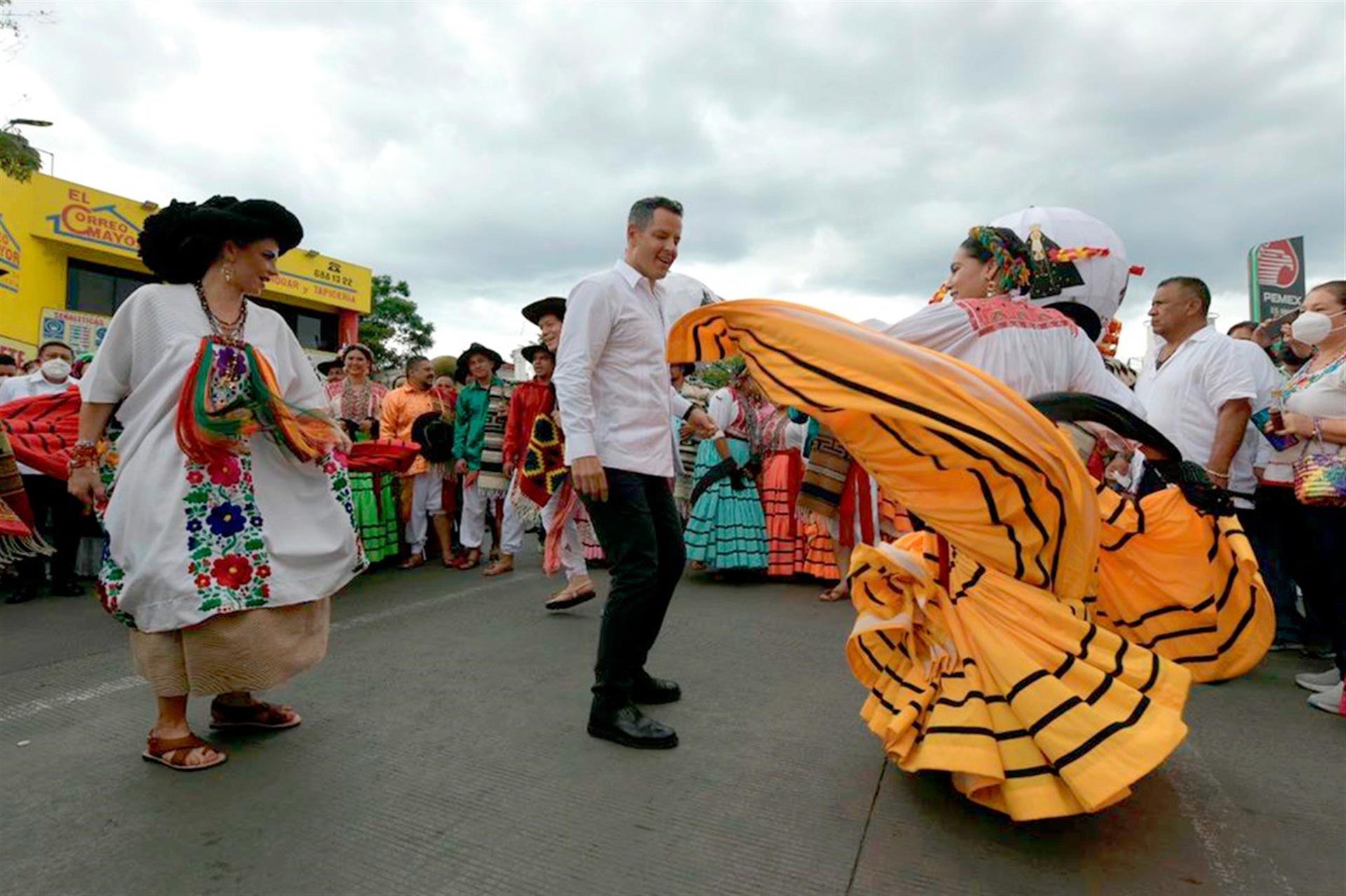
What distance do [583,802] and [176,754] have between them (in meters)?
1.34

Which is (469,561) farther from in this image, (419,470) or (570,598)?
(570,598)

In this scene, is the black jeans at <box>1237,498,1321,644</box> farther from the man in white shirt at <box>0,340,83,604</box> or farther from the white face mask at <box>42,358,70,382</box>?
the white face mask at <box>42,358,70,382</box>

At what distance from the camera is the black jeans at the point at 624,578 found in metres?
3.00

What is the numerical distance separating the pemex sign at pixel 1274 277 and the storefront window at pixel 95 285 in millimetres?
24483

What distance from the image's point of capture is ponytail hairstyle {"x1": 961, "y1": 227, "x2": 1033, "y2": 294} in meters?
2.96

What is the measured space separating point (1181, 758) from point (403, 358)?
4239cm

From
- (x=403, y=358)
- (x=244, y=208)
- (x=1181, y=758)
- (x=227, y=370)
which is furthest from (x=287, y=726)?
(x=403, y=358)

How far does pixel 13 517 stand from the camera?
437 cm

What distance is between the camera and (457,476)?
7.53 metres

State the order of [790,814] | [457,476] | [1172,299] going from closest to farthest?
[790,814] → [1172,299] → [457,476]

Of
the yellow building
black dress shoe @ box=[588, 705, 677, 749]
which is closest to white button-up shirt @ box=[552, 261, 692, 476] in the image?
black dress shoe @ box=[588, 705, 677, 749]

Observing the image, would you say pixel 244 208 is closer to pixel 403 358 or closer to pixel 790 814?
pixel 790 814

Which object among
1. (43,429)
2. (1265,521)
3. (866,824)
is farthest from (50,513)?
(1265,521)

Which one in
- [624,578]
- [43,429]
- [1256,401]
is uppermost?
[1256,401]
